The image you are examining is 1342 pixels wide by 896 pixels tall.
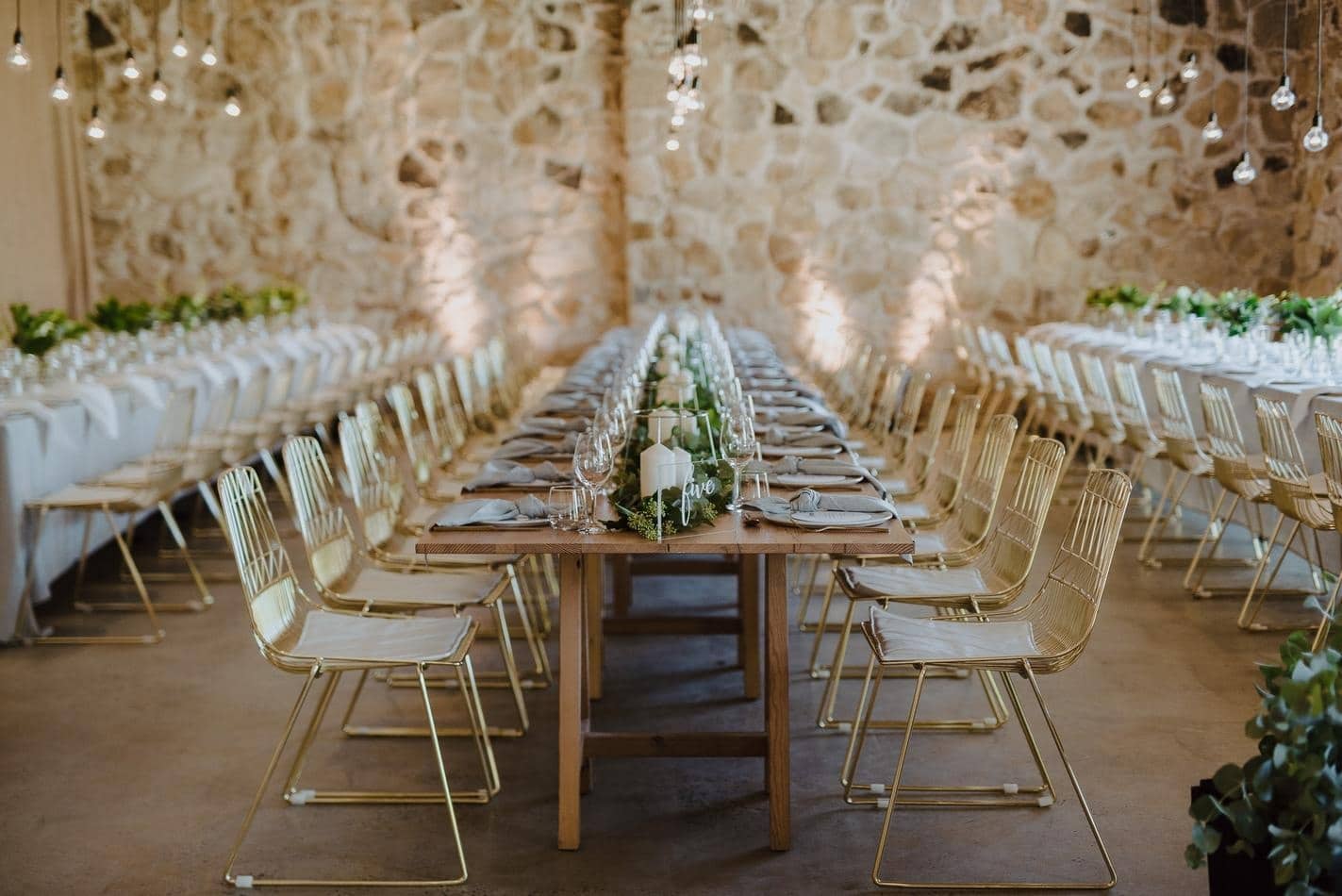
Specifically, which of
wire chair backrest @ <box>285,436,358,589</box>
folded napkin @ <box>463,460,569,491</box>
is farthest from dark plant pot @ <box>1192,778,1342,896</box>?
wire chair backrest @ <box>285,436,358,589</box>

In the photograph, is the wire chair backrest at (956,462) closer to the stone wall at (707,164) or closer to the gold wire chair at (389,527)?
the gold wire chair at (389,527)

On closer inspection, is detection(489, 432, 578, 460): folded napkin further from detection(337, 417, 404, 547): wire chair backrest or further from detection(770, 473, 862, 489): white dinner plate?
detection(770, 473, 862, 489): white dinner plate

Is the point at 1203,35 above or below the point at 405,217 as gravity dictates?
above

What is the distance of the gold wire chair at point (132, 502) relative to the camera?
5.26 metres

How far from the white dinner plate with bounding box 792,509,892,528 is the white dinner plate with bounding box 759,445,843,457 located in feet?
2.93

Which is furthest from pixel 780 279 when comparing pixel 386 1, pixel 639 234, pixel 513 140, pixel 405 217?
pixel 386 1

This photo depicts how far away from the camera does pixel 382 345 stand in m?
11.0

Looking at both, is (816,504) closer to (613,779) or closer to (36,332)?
(613,779)

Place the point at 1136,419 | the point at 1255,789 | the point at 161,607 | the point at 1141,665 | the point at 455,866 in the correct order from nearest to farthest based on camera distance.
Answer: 1. the point at 1255,789
2. the point at 455,866
3. the point at 1141,665
4. the point at 161,607
5. the point at 1136,419

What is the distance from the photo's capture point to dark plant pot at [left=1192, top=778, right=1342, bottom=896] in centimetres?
215

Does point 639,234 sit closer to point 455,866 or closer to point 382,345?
point 382,345

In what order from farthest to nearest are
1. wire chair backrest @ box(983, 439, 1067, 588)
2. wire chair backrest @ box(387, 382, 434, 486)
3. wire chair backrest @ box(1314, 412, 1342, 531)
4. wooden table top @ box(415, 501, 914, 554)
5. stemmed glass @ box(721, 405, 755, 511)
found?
1. wire chair backrest @ box(387, 382, 434, 486)
2. wire chair backrest @ box(1314, 412, 1342, 531)
3. wire chair backrest @ box(983, 439, 1067, 588)
4. stemmed glass @ box(721, 405, 755, 511)
5. wooden table top @ box(415, 501, 914, 554)

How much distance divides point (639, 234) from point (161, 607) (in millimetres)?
5965

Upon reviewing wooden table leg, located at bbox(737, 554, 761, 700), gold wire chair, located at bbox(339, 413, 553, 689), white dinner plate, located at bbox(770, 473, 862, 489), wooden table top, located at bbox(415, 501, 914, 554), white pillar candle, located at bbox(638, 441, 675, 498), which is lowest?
wooden table leg, located at bbox(737, 554, 761, 700)
